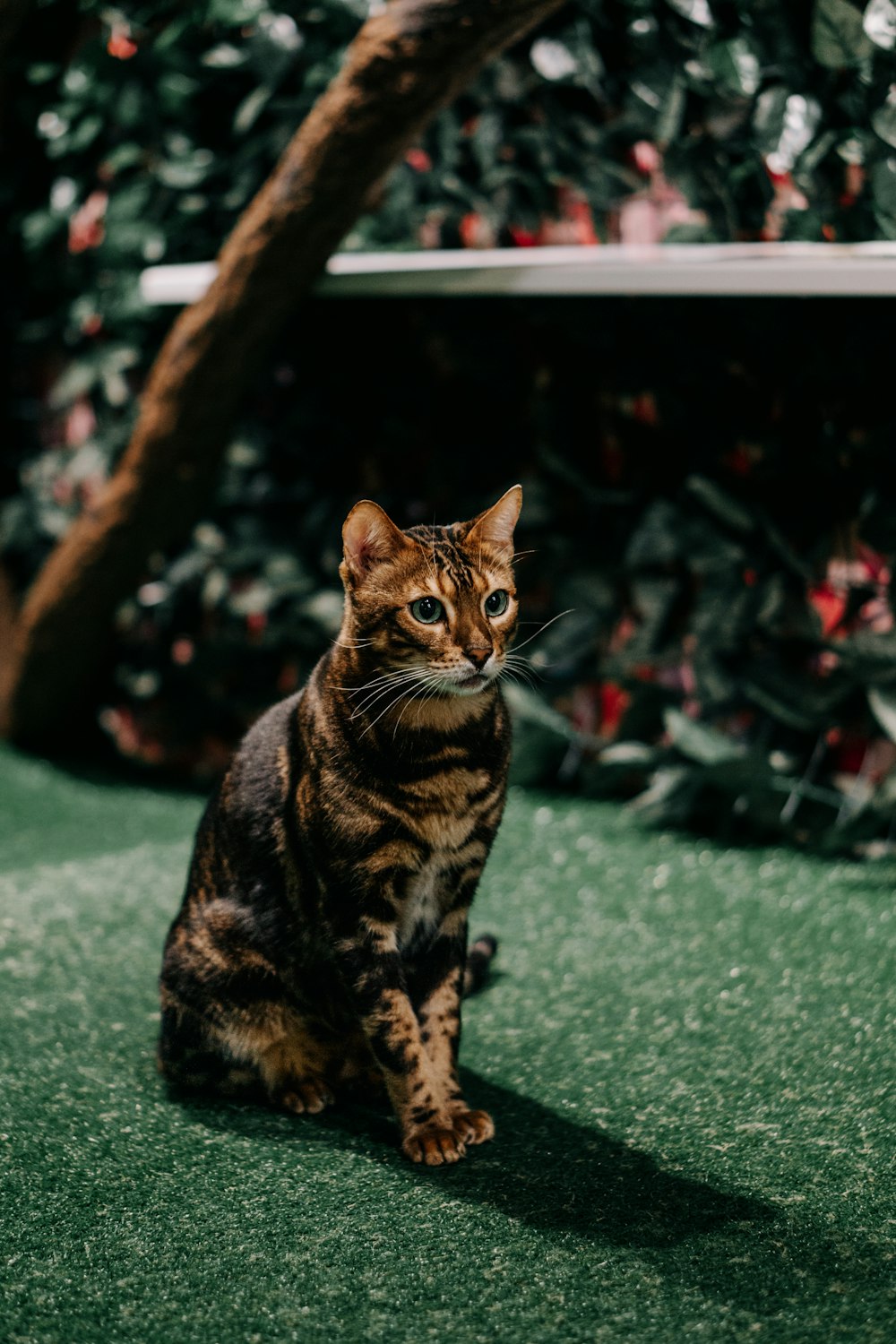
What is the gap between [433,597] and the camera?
4.84ft

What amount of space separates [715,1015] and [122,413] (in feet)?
7.77

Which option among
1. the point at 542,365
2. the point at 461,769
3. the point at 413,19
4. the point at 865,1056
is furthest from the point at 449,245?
the point at 865,1056

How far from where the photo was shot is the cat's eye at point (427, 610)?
4.84 feet

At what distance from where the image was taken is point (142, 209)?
330 cm

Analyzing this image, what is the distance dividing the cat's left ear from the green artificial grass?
27.4 inches

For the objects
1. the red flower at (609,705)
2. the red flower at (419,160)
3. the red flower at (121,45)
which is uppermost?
the red flower at (121,45)

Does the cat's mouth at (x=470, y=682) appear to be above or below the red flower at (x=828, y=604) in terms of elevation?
above

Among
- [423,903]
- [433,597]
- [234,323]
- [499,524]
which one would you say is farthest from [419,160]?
[423,903]

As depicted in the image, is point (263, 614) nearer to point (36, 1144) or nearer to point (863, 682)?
point (863, 682)

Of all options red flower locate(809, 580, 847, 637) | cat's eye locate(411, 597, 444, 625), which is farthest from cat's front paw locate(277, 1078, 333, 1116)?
red flower locate(809, 580, 847, 637)

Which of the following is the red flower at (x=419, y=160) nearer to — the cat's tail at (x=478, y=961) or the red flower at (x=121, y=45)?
the red flower at (x=121, y=45)

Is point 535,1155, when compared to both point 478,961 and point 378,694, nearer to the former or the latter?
point 478,961

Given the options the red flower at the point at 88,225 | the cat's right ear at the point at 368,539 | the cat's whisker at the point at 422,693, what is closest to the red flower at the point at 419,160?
the red flower at the point at 88,225

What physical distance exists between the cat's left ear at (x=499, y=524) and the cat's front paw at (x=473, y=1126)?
25.7 inches
